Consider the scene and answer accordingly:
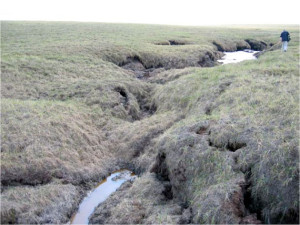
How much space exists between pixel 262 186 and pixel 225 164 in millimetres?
1563

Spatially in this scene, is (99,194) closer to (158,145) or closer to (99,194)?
(99,194)

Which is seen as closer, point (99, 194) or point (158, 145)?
point (99, 194)

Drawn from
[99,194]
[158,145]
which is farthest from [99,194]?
[158,145]

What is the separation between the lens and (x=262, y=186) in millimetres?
9055

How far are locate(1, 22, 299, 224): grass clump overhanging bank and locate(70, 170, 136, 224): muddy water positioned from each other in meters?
0.33

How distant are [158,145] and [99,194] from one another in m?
3.35

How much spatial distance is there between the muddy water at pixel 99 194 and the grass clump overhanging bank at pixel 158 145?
1.08 feet

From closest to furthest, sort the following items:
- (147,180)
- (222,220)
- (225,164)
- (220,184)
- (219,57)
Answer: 1. (222,220)
2. (220,184)
3. (225,164)
4. (147,180)
5. (219,57)

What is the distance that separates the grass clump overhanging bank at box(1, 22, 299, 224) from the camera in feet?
30.6

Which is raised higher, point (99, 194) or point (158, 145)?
point (158, 145)

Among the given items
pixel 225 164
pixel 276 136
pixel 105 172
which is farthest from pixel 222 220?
pixel 105 172

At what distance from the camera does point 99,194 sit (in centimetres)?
1270

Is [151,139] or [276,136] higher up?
[276,136]

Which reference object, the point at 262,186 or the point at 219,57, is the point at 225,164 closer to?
the point at 262,186
